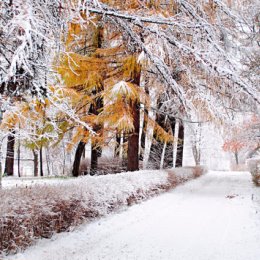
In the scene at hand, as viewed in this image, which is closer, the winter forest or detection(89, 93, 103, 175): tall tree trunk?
the winter forest

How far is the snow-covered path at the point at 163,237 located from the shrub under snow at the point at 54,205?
0.21 meters

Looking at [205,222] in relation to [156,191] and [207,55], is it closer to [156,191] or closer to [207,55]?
[207,55]

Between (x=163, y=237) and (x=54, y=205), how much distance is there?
6.49ft

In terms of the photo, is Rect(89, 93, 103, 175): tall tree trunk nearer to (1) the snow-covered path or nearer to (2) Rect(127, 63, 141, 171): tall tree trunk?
(2) Rect(127, 63, 141, 171): tall tree trunk

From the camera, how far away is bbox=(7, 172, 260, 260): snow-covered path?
485cm

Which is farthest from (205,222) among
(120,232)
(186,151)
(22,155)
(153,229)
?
(186,151)

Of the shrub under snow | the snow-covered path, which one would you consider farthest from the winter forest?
the snow-covered path

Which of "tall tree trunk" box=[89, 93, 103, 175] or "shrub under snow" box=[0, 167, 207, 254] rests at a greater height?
"tall tree trunk" box=[89, 93, 103, 175]

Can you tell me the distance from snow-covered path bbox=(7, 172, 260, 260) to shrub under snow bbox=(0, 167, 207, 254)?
21 centimetres

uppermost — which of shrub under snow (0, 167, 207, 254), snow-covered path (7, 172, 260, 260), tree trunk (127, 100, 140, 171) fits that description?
tree trunk (127, 100, 140, 171)

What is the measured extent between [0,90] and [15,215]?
1.79m

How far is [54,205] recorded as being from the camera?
5.70 meters

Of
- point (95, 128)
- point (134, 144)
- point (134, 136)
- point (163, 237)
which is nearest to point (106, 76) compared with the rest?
point (95, 128)

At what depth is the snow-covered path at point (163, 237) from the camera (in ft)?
15.9
